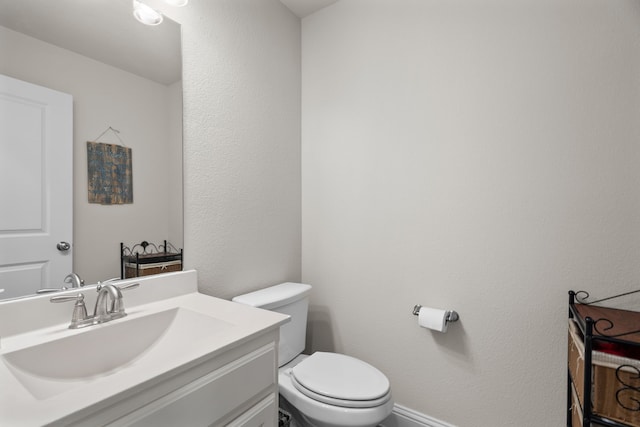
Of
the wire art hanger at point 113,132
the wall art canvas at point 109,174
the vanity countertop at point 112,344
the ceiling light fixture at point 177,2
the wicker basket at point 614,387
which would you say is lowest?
the wicker basket at point 614,387

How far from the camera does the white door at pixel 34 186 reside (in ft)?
2.93

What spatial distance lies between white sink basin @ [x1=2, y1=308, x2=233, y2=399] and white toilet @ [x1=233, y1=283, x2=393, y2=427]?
37 cm

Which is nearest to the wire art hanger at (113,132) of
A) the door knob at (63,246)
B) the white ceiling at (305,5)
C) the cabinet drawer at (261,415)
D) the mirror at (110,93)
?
the mirror at (110,93)

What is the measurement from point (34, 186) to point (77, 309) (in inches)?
15.9

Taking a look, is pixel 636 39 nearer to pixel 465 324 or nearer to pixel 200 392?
pixel 465 324

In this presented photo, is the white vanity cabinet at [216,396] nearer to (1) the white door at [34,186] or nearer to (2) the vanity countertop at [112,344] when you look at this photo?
(2) the vanity countertop at [112,344]

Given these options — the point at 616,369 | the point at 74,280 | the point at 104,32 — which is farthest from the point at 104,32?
the point at 616,369

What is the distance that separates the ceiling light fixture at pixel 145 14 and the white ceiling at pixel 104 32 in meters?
0.02

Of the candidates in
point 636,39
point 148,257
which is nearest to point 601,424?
point 636,39

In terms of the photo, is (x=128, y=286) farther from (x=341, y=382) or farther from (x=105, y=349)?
(x=341, y=382)

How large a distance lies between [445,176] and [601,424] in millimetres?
1027

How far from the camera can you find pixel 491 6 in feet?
4.52

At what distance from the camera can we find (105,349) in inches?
36.4

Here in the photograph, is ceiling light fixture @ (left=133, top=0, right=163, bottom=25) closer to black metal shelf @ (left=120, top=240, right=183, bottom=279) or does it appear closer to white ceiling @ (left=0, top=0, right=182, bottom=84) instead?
white ceiling @ (left=0, top=0, right=182, bottom=84)
